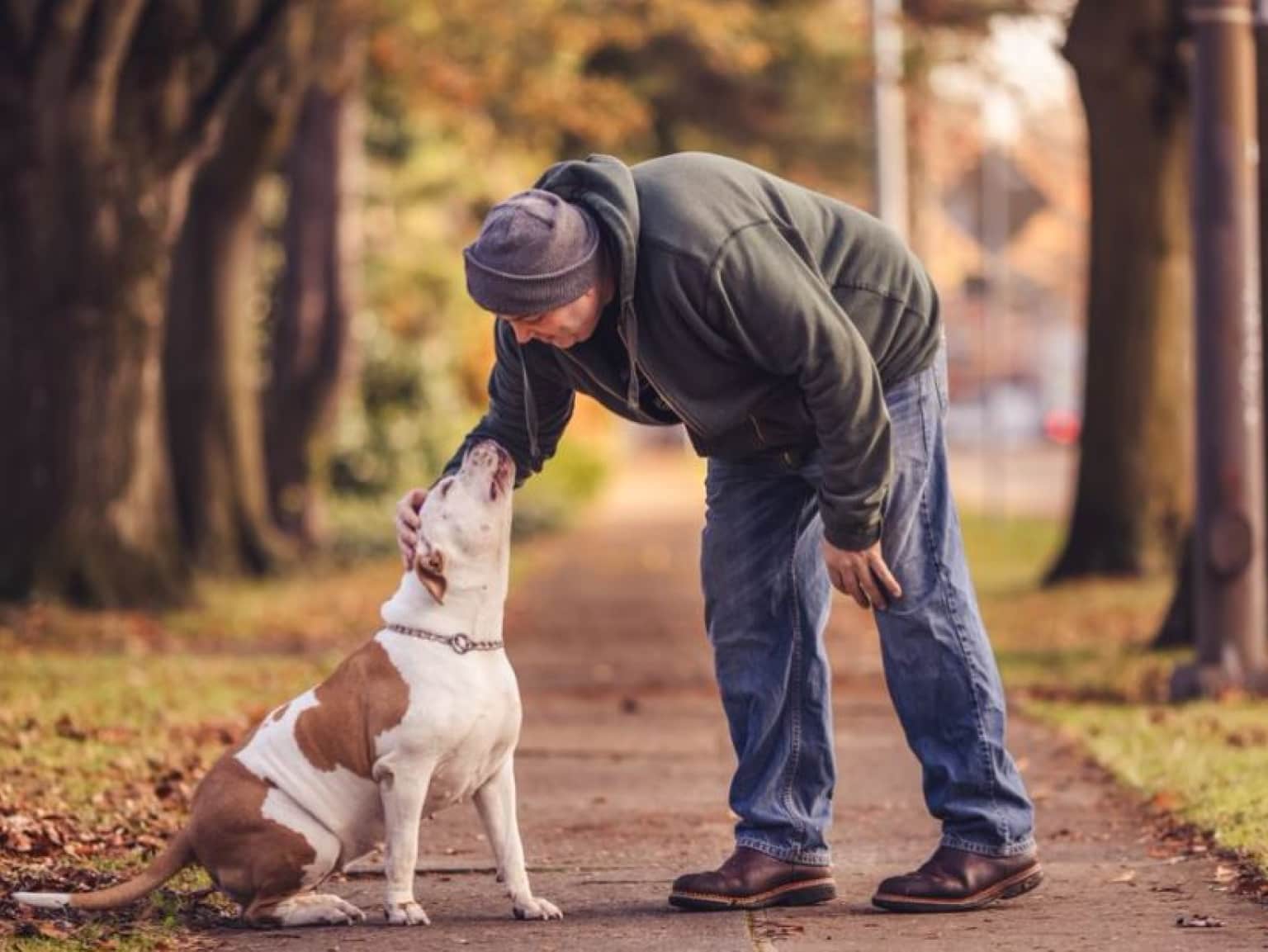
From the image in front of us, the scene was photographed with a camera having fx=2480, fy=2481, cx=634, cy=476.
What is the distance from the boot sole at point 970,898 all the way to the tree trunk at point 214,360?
41.8ft

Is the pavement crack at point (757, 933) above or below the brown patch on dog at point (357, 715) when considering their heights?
below

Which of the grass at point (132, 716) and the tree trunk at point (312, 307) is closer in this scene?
the grass at point (132, 716)

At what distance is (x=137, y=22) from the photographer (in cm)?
1449

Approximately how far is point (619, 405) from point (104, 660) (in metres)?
6.81

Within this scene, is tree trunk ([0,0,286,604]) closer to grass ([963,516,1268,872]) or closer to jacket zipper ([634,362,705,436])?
grass ([963,516,1268,872])

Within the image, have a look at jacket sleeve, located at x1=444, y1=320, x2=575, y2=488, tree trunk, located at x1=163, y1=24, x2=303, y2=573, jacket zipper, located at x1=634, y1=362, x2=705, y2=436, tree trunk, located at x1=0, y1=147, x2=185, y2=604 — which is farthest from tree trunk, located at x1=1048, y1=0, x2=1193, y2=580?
jacket zipper, located at x1=634, y1=362, x2=705, y2=436

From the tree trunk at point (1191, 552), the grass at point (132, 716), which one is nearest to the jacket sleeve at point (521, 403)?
the grass at point (132, 716)

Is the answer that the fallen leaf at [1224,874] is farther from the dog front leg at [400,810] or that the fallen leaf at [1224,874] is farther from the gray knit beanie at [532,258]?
the gray knit beanie at [532,258]

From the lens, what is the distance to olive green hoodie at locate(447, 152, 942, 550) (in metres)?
5.17

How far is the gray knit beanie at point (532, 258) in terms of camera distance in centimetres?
509

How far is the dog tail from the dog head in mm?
828

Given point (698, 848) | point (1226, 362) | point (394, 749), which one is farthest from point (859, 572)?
point (1226, 362)

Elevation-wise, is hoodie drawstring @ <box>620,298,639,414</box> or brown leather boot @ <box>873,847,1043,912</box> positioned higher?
hoodie drawstring @ <box>620,298,639,414</box>

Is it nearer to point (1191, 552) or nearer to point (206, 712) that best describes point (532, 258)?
point (206, 712)
